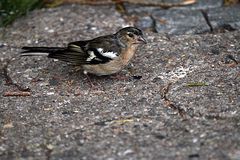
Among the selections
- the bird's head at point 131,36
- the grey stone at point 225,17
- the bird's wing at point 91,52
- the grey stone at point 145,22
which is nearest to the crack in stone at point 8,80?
the bird's wing at point 91,52

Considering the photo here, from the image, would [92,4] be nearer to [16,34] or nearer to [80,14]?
[80,14]

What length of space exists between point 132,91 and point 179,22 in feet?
5.59

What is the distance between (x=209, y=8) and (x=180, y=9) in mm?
353

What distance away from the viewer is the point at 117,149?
4516 mm

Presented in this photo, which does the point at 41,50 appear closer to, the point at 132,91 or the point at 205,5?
the point at 132,91

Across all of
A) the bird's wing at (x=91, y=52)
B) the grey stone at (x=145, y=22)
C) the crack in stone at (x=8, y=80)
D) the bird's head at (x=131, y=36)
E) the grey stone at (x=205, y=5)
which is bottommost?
the crack in stone at (x=8, y=80)

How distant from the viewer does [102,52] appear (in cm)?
579

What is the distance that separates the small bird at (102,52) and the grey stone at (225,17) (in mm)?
1298

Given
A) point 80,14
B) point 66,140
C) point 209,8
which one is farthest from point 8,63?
point 209,8

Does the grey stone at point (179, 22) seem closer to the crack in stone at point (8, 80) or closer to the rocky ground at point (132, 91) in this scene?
the rocky ground at point (132, 91)

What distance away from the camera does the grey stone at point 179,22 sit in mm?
6770

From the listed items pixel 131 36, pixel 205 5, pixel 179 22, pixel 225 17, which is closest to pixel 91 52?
pixel 131 36

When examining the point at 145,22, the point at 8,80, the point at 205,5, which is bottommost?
the point at 8,80

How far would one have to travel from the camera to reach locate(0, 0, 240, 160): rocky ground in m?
4.57
